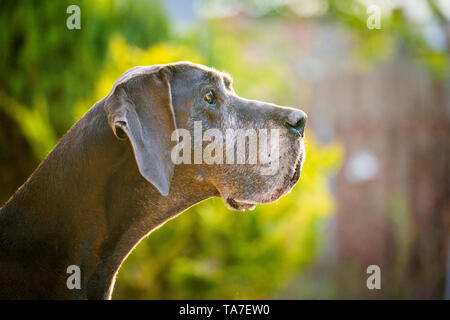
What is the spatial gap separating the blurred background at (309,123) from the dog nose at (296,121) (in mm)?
2825

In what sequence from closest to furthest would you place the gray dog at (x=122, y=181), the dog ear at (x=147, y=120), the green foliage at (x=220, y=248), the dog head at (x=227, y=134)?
the dog ear at (x=147, y=120) → the gray dog at (x=122, y=181) → the dog head at (x=227, y=134) → the green foliage at (x=220, y=248)

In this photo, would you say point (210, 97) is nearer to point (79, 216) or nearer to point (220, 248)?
point (79, 216)

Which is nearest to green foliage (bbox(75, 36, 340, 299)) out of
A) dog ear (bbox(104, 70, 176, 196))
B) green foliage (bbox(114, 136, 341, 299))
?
green foliage (bbox(114, 136, 341, 299))

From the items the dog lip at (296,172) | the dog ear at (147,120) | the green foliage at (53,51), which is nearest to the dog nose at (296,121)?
the dog lip at (296,172)

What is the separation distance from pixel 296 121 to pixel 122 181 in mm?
808

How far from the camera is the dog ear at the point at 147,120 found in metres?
1.97

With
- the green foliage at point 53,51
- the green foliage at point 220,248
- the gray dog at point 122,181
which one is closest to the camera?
the gray dog at point 122,181

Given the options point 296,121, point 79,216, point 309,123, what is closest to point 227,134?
point 296,121

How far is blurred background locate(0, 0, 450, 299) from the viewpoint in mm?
5609

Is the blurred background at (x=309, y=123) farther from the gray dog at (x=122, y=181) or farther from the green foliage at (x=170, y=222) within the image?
the gray dog at (x=122, y=181)

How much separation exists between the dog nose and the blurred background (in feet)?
9.27
